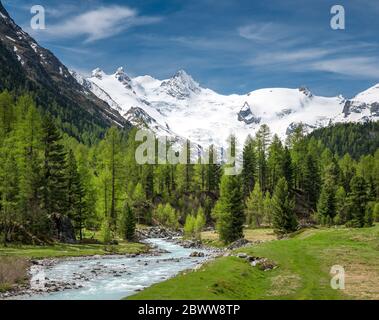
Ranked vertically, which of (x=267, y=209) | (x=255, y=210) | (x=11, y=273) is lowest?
(x=255, y=210)

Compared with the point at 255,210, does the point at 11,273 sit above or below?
above

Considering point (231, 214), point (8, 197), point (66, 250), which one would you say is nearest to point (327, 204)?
point (231, 214)

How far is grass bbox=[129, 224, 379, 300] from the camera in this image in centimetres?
3169

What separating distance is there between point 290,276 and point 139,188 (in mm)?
80216

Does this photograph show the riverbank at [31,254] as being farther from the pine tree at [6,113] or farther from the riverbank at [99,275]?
the pine tree at [6,113]

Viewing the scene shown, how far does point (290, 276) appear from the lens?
38594mm

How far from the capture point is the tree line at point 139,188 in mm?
70575

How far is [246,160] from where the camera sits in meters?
140

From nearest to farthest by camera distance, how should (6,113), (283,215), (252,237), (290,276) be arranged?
1. (290,276)
2. (283,215)
3. (252,237)
4. (6,113)

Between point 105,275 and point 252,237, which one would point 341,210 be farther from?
point 105,275

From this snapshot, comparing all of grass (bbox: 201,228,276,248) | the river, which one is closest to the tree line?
grass (bbox: 201,228,276,248)

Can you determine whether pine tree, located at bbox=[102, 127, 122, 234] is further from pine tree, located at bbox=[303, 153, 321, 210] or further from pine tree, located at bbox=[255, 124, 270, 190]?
pine tree, located at bbox=[303, 153, 321, 210]

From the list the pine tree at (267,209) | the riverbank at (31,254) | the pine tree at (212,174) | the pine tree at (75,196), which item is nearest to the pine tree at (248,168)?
the pine tree at (212,174)

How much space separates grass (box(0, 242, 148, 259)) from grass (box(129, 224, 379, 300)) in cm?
2315
